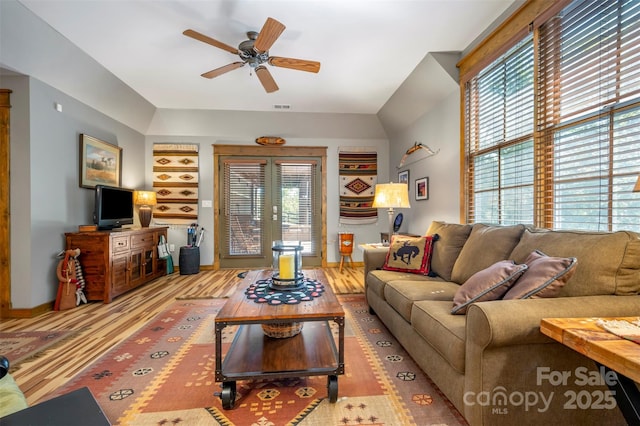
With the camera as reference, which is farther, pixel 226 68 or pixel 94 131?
pixel 94 131

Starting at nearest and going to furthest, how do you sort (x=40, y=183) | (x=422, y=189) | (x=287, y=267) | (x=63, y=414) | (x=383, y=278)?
(x=63, y=414), (x=287, y=267), (x=383, y=278), (x=40, y=183), (x=422, y=189)

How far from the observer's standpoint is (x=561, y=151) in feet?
6.87

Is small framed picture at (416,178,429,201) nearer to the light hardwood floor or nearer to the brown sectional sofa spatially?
the light hardwood floor

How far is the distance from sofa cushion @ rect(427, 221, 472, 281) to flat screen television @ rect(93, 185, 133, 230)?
3.82 metres

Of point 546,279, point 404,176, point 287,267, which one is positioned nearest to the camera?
point 546,279

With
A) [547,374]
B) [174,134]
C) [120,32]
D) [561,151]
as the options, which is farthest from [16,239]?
[561,151]

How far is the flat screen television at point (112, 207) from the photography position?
11.4 ft

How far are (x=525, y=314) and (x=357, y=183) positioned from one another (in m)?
4.38

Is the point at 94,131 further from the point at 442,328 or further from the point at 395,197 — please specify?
the point at 442,328

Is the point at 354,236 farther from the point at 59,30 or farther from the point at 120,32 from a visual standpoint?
the point at 59,30

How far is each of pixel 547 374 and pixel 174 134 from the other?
5.63m

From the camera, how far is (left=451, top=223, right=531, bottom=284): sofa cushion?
2.03 meters

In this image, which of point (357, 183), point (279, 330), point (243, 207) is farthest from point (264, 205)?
point (279, 330)

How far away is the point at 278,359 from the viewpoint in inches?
66.7
